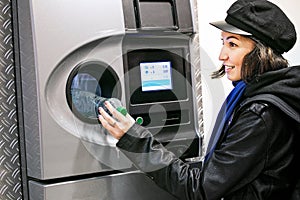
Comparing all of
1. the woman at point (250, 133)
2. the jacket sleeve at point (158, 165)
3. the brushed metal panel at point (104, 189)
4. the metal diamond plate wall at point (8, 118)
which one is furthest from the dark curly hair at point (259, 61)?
the metal diamond plate wall at point (8, 118)

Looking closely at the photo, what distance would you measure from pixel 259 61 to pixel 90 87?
0.53 metres

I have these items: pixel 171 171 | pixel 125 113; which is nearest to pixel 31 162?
pixel 125 113

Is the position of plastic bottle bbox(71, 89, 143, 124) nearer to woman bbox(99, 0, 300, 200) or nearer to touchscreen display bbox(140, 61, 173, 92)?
woman bbox(99, 0, 300, 200)

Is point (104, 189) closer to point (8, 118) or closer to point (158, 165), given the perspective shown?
point (158, 165)

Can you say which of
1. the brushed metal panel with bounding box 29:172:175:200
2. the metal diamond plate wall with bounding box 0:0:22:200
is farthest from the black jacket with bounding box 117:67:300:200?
the metal diamond plate wall with bounding box 0:0:22:200

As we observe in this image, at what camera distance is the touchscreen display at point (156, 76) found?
5.21ft

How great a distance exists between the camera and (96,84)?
1.51 m

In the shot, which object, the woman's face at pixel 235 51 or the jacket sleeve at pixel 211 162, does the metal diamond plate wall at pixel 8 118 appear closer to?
the jacket sleeve at pixel 211 162

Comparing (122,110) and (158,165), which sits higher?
(122,110)

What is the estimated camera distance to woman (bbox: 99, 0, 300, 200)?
56.3 inches

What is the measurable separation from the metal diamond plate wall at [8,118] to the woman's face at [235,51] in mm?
673

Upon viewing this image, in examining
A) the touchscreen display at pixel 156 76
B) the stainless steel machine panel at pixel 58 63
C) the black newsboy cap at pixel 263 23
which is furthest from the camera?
the touchscreen display at pixel 156 76

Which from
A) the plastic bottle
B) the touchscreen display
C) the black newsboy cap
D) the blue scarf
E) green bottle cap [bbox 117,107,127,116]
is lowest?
the blue scarf

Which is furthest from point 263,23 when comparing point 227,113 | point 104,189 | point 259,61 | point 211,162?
point 104,189
